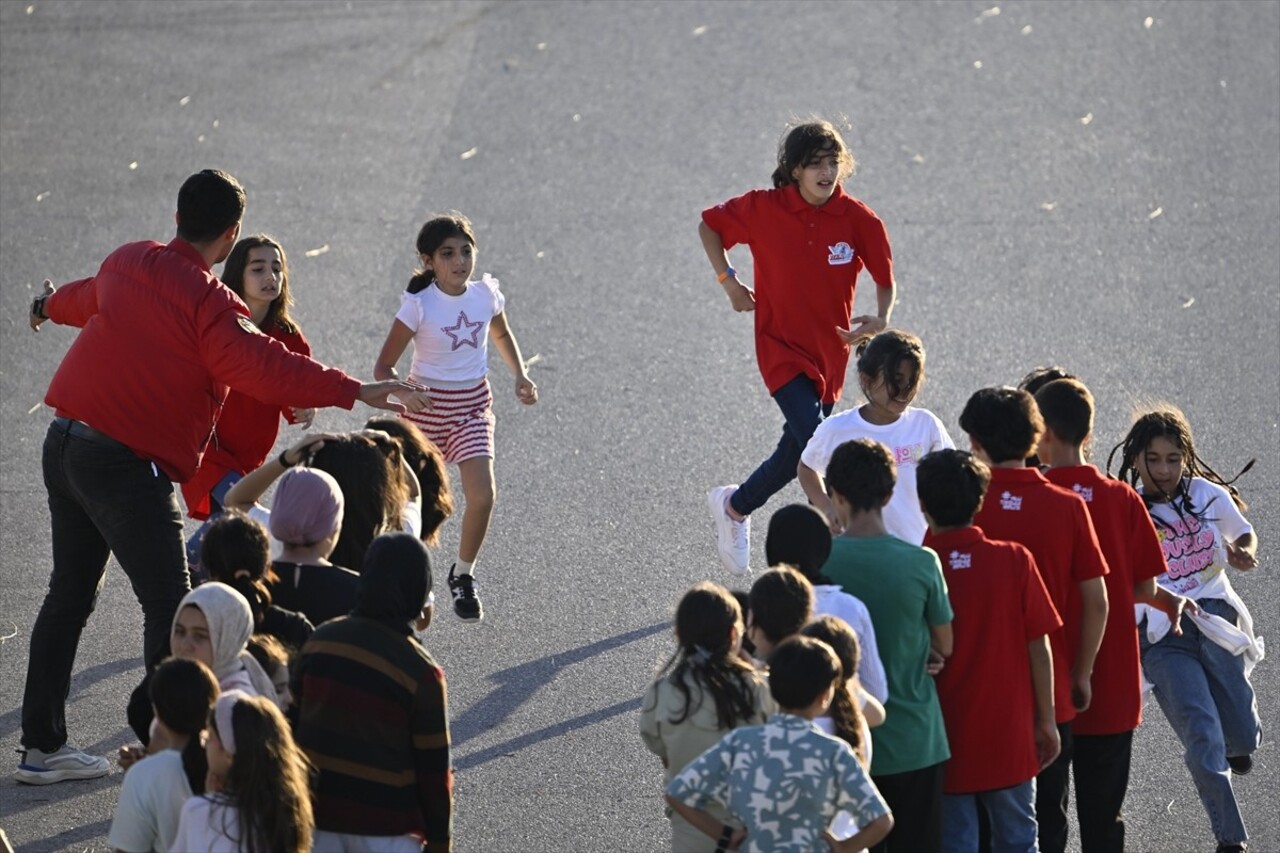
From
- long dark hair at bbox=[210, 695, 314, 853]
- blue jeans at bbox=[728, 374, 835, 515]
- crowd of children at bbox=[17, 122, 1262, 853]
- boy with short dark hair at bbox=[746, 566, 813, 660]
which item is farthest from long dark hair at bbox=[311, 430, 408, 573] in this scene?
blue jeans at bbox=[728, 374, 835, 515]

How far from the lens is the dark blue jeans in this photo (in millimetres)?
5691

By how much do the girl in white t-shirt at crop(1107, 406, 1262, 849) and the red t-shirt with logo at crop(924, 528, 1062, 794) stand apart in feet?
3.44

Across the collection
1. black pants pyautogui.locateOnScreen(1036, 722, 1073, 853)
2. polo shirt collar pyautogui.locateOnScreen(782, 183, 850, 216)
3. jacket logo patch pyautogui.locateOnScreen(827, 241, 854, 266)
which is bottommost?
black pants pyautogui.locateOnScreen(1036, 722, 1073, 853)

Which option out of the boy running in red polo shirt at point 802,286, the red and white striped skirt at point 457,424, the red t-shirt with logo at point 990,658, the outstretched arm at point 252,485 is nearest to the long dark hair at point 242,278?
the red and white striped skirt at point 457,424

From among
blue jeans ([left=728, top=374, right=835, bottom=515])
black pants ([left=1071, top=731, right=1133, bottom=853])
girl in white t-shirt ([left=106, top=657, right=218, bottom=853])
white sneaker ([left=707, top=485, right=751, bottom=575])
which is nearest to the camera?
girl in white t-shirt ([left=106, top=657, right=218, bottom=853])

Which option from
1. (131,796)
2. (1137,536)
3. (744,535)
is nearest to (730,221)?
(744,535)

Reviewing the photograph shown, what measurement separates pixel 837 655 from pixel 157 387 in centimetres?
272

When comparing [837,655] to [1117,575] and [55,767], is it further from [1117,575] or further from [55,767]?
[55,767]

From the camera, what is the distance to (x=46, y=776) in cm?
586

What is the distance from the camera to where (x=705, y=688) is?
4.32 m

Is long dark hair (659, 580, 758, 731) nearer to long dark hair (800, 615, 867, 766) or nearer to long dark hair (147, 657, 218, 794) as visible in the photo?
long dark hair (800, 615, 867, 766)

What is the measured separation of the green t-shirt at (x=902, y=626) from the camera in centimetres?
462

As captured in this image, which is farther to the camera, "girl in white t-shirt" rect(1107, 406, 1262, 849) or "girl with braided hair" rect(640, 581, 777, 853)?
"girl in white t-shirt" rect(1107, 406, 1262, 849)

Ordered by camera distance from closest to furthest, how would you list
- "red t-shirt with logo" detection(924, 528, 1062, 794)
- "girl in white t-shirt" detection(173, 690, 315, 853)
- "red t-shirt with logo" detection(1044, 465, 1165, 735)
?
"girl in white t-shirt" detection(173, 690, 315, 853)
"red t-shirt with logo" detection(924, 528, 1062, 794)
"red t-shirt with logo" detection(1044, 465, 1165, 735)
